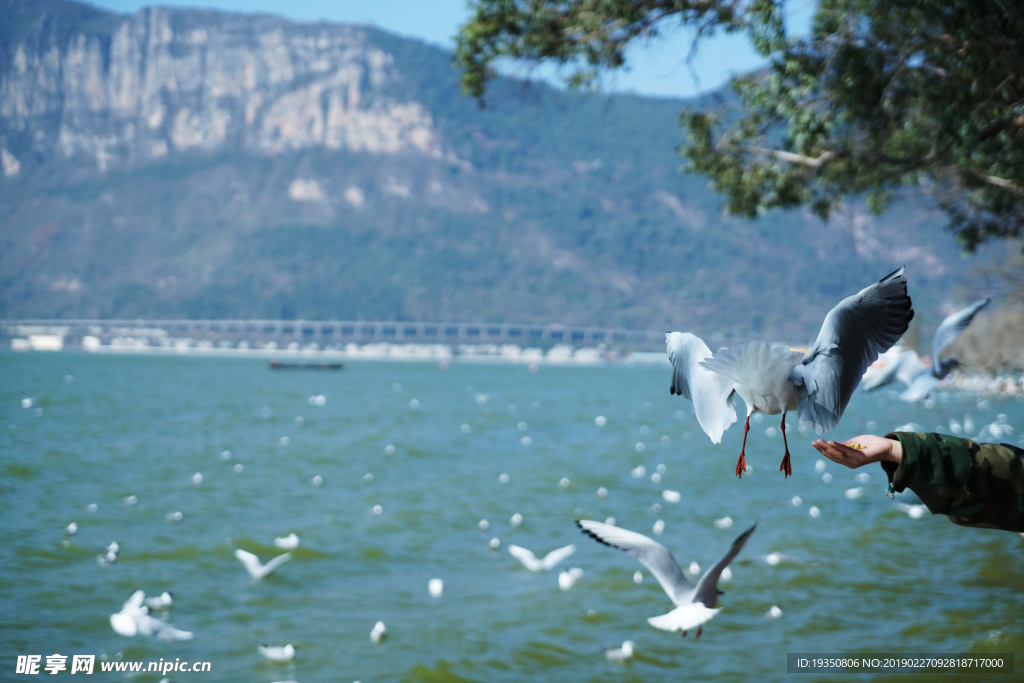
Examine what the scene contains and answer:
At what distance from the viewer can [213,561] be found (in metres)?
10.5

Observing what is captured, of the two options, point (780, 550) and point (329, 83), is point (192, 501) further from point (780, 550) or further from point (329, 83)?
point (329, 83)

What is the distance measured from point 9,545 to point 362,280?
158m

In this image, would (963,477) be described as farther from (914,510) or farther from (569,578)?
(914,510)

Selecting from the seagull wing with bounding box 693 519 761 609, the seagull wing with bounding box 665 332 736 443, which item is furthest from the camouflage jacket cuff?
the seagull wing with bounding box 693 519 761 609

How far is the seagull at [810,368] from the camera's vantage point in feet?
8.01

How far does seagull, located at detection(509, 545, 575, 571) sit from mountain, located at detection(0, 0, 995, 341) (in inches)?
4874

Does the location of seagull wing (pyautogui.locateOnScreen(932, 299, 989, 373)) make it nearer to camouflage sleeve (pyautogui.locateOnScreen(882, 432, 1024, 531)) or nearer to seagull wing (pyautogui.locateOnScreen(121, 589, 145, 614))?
camouflage sleeve (pyautogui.locateOnScreen(882, 432, 1024, 531))

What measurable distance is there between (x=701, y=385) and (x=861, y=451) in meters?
0.50

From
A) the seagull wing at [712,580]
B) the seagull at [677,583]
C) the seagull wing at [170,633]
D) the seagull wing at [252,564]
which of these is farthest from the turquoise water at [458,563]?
the seagull wing at [712,580]

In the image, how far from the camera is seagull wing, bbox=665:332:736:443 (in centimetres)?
261

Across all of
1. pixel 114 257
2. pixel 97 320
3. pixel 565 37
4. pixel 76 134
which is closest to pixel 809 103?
pixel 565 37

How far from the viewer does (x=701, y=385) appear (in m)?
2.71

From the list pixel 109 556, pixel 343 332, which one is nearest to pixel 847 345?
pixel 109 556

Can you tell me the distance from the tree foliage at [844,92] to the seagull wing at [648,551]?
4162 millimetres
